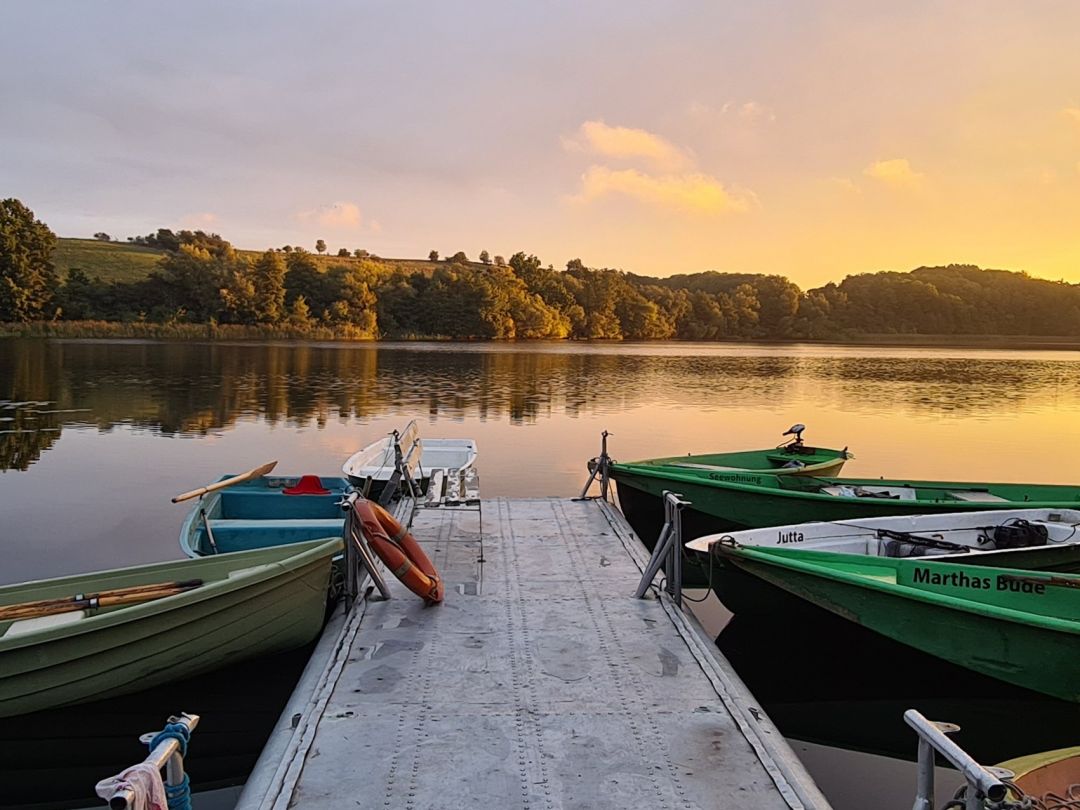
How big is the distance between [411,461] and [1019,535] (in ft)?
29.7

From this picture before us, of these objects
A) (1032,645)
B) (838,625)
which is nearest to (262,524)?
(838,625)

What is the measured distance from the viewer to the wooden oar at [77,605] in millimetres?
6402

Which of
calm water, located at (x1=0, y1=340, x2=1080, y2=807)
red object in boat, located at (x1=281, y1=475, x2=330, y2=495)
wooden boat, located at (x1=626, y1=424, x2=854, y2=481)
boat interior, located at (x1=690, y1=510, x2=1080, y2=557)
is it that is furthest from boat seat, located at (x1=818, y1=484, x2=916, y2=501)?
red object in boat, located at (x1=281, y1=475, x2=330, y2=495)

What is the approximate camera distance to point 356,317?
90.8m

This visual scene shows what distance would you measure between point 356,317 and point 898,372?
57.6 meters

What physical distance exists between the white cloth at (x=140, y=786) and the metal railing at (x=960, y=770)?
3.04 metres

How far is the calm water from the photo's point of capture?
38.1 ft

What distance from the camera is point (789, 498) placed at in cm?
1116

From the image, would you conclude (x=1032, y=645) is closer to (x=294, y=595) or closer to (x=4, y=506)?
(x=294, y=595)

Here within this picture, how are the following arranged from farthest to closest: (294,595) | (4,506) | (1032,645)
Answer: (4,506) < (294,595) < (1032,645)

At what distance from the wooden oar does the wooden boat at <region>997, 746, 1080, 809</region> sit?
6040mm

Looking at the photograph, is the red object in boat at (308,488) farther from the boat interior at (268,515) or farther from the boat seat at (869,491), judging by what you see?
the boat seat at (869,491)

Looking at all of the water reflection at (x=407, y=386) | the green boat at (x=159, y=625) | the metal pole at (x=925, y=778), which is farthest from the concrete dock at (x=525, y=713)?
the water reflection at (x=407, y=386)

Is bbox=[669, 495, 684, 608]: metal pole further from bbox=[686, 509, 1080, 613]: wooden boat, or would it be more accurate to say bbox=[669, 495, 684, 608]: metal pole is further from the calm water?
the calm water
